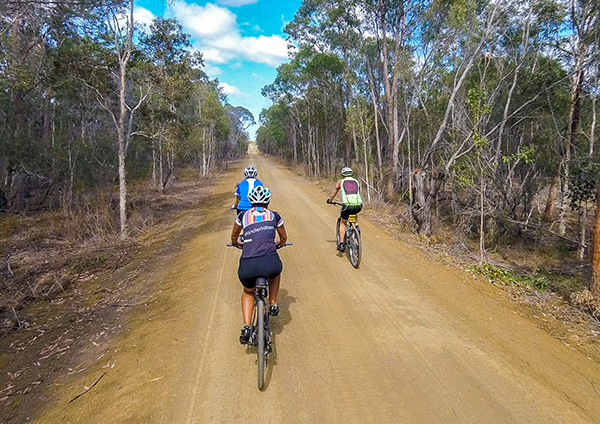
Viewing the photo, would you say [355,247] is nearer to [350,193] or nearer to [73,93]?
[350,193]

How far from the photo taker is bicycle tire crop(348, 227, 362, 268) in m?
6.25

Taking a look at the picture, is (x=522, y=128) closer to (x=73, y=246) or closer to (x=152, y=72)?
(x=152, y=72)

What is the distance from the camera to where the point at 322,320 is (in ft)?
14.3

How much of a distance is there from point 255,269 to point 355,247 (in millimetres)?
3471

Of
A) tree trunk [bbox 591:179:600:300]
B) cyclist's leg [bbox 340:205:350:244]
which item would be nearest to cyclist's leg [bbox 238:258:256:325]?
cyclist's leg [bbox 340:205:350:244]

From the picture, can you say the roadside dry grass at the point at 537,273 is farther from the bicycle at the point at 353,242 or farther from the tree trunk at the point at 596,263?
the bicycle at the point at 353,242

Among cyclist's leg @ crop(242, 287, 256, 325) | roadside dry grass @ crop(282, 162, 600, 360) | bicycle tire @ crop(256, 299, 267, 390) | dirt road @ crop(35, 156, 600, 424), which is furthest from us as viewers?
roadside dry grass @ crop(282, 162, 600, 360)

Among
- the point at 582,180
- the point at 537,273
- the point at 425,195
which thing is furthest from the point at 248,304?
the point at 582,180

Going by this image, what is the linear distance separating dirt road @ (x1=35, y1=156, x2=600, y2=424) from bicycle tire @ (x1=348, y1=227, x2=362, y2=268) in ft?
1.98

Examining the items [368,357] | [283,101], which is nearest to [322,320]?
[368,357]

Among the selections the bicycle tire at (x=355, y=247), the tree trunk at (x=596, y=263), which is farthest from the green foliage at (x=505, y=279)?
the bicycle tire at (x=355, y=247)

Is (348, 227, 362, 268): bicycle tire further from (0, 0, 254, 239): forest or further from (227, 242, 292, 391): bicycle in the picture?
(0, 0, 254, 239): forest

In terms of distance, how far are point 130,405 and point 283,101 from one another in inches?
1392

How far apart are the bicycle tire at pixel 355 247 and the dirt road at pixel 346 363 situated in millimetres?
604
